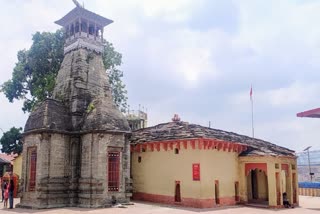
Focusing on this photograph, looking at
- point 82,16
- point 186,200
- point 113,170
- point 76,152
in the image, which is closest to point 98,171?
point 113,170

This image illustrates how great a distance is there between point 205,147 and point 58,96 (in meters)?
10.2

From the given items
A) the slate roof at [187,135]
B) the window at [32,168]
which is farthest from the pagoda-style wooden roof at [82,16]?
the window at [32,168]

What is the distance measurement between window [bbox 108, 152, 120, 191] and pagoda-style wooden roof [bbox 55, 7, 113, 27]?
981 cm

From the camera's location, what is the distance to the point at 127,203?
18.8 m

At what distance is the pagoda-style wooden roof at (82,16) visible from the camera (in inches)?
876

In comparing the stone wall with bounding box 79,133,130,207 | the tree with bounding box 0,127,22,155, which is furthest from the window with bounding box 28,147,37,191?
the tree with bounding box 0,127,22,155

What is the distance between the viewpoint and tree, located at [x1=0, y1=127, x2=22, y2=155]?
35812 millimetres

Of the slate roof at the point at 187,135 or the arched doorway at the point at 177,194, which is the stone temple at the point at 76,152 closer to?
the slate roof at the point at 187,135

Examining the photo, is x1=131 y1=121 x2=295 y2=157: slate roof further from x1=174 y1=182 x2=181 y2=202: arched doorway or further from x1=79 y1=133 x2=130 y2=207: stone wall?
x1=79 y1=133 x2=130 y2=207: stone wall

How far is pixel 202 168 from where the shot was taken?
724 inches

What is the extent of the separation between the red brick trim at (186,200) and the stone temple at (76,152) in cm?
232

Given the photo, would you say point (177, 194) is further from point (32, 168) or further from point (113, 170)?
point (32, 168)

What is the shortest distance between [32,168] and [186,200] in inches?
357

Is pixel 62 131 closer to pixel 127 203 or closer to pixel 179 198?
pixel 127 203
